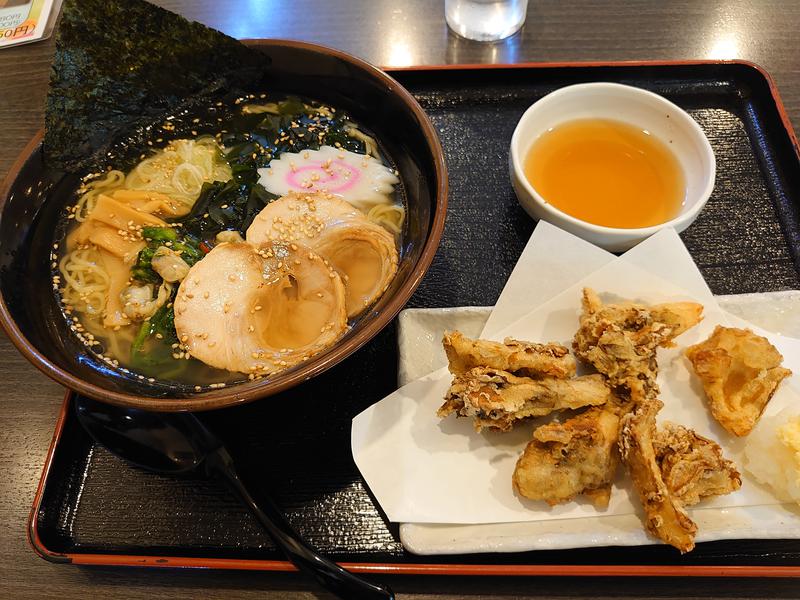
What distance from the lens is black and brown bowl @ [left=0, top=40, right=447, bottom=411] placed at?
4.61 feet

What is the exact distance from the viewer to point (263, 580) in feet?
4.97

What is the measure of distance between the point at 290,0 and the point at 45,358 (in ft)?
7.49

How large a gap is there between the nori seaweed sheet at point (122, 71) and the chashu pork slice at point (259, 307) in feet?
2.07

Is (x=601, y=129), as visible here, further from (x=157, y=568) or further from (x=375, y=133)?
(x=157, y=568)

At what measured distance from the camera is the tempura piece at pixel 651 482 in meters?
1.33

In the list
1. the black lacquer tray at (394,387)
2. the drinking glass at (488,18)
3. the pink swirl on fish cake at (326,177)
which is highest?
the drinking glass at (488,18)

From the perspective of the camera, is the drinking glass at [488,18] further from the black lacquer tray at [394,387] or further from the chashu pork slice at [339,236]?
the chashu pork slice at [339,236]

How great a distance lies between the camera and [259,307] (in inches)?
66.7

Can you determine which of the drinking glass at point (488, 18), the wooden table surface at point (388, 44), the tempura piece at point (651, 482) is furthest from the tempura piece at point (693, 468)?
the drinking glass at point (488, 18)

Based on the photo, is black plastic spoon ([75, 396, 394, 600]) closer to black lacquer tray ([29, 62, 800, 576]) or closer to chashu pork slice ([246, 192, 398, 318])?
black lacquer tray ([29, 62, 800, 576])

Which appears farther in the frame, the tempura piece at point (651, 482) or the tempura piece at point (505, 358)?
the tempura piece at point (505, 358)

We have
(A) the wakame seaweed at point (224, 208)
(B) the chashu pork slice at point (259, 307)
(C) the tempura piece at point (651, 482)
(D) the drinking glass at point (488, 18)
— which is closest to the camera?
(C) the tempura piece at point (651, 482)

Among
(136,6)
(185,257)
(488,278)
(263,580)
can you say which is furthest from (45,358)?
(488,278)

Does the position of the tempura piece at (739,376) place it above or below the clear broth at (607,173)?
below
